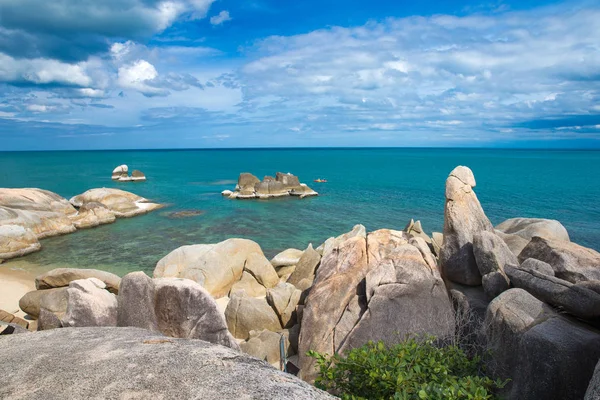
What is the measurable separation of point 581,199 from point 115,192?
240 ft

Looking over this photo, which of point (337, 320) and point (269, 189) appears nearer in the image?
point (337, 320)

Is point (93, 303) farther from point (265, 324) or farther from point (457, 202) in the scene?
point (457, 202)

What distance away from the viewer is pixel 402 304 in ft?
41.2

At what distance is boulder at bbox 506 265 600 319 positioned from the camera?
904cm

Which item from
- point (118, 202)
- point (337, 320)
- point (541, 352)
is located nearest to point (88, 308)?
point (337, 320)

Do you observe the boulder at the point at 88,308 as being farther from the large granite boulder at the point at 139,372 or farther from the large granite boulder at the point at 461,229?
the large granite boulder at the point at 461,229

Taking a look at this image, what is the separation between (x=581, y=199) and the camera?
6406cm

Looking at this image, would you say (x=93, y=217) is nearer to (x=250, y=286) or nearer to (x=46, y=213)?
(x=46, y=213)

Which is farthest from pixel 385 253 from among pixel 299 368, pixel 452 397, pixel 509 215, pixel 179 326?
pixel 509 215

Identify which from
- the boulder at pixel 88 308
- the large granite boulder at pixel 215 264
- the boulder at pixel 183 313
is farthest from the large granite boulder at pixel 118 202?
the boulder at pixel 183 313

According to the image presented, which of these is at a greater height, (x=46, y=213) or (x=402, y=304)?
(x=402, y=304)

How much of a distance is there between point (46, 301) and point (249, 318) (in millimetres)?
10457

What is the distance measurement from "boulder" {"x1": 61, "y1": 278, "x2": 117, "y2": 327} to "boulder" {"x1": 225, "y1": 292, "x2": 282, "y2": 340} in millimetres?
6375

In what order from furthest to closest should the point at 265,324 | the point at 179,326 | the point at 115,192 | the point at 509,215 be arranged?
the point at 115,192
the point at 509,215
the point at 265,324
the point at 179,326
